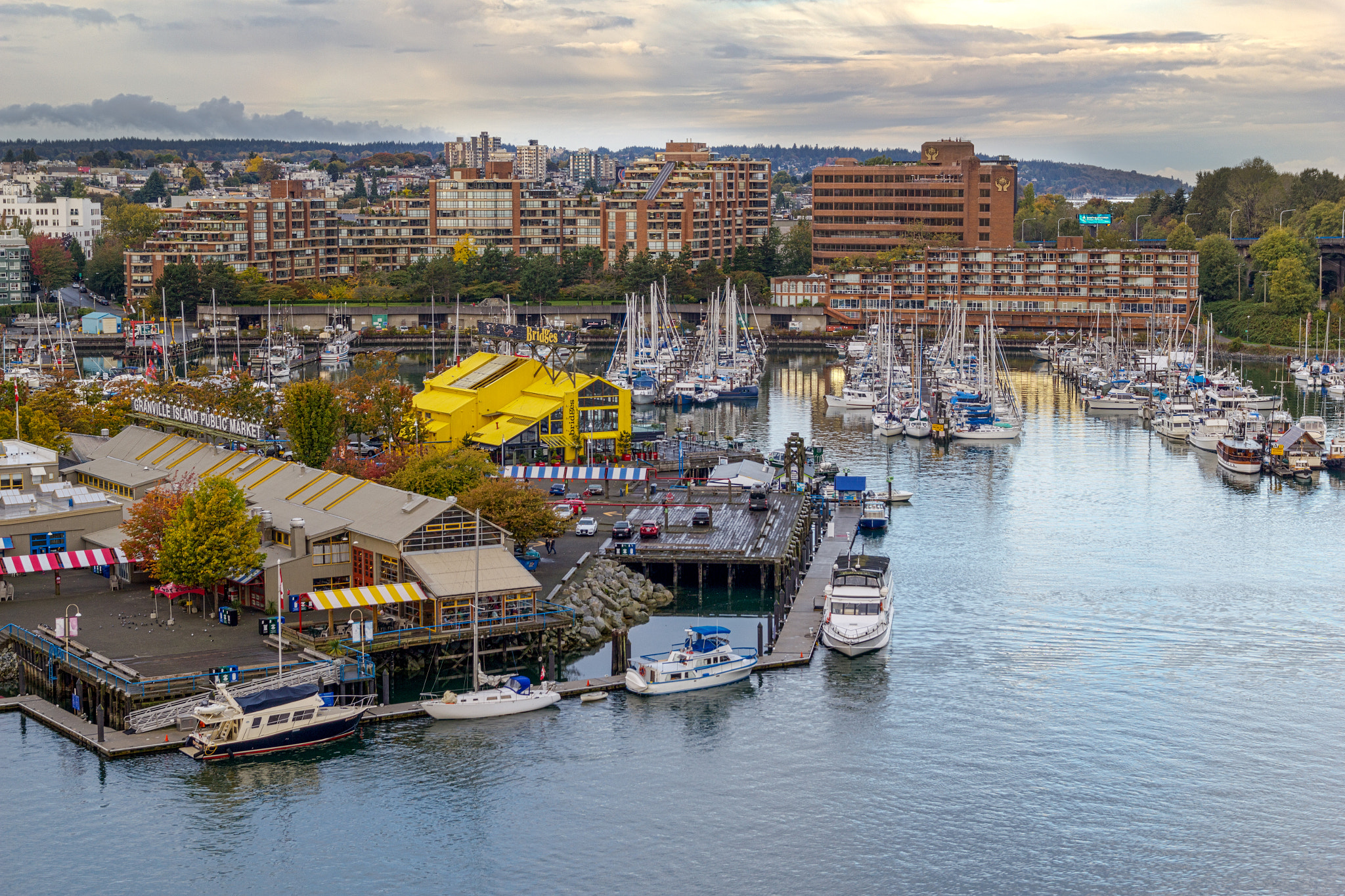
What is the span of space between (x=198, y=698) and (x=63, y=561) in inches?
442

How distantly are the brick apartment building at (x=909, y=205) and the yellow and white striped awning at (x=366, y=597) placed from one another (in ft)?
409

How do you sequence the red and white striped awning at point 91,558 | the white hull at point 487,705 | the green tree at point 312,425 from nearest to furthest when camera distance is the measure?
1. the white hull at point 487,705
2. the red and white striped awning at point 91,558
3. the green tree at point 312,425

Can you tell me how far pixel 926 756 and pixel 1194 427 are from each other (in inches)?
2252

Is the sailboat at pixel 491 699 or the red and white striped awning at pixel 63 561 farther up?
the red and white striped awning at pixel 63 561

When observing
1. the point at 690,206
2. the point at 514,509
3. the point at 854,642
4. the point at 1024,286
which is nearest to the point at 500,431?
the point at 514,509

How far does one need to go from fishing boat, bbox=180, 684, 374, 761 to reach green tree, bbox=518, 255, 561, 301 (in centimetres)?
11407

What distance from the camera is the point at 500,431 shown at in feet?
238

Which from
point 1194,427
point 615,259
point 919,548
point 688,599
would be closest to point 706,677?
point 688,599

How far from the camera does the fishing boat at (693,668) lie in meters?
43.2

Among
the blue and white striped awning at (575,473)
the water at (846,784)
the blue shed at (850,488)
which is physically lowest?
the water at (846,784)

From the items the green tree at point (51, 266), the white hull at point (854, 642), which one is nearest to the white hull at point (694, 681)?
the white hull at point (854, 642)

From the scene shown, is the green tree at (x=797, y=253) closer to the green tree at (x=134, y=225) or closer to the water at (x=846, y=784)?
the green tree at (x=134, y=225)

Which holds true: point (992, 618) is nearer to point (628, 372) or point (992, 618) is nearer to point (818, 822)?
point (818, 822)

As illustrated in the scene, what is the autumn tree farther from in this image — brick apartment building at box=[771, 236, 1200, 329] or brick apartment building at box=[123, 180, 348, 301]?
brick apartment building at box=[123, 180, 348, 301]
